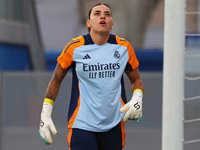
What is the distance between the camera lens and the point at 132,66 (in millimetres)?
3328

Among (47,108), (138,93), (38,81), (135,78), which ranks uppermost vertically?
(135,78)

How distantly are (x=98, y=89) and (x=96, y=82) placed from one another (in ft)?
0.19

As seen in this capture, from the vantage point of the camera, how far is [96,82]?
3143mm

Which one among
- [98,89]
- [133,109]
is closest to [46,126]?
[98,89]

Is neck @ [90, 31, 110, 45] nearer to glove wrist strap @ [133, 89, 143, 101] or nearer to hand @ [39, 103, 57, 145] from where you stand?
glove wrist strap @ [133, 89, 143, 101]

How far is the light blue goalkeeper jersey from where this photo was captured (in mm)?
3141

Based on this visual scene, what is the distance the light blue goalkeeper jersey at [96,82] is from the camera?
10.3 feet

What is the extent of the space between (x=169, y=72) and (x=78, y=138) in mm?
987

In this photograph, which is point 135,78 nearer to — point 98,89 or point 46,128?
point 98,89

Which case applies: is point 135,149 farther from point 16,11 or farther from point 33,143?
point 16,11

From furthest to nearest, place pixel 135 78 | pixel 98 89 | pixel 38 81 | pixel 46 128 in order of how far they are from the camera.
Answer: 1. pixel 38 81
2. pixel 135 78
3. pixel 46 128
4. pixel 98 89

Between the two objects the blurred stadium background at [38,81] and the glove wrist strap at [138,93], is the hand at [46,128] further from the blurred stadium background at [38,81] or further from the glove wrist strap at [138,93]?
the blurred stadium background at [38,81]

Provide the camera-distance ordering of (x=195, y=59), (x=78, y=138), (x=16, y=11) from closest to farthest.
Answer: (x=78, y=138), (x=195, y=59), (x=16, y=11)

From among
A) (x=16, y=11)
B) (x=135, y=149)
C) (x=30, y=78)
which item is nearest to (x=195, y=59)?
(x=135, y=149)
